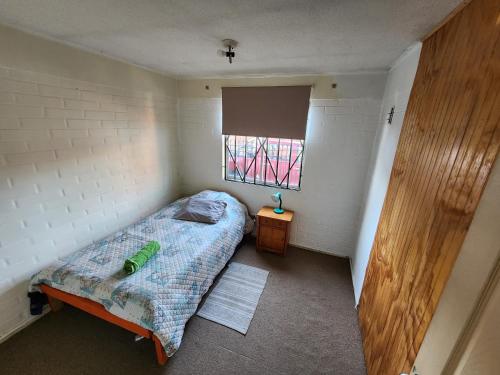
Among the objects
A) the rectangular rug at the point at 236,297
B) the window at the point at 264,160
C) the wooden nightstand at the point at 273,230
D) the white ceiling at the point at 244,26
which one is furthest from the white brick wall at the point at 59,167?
the wooden nightstand at the point at 273,230

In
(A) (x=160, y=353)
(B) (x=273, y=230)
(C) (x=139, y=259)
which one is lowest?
(A) (x=160, y=353)

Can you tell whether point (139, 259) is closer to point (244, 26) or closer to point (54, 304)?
point (54, 304)

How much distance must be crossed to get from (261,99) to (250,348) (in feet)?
8.37

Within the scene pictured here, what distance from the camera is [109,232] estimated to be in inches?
92.1

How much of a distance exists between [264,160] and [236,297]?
5.71ft

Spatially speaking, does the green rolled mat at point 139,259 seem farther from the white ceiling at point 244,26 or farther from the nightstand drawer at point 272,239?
the white ceiling at point 244,26

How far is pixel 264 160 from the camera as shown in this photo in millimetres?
2943

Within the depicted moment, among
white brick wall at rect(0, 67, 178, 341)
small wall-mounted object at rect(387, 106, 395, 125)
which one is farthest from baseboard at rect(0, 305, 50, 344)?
small wall-mounted object at rect(387, 106, 395, 125)

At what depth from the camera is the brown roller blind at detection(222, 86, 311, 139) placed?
248 centimetres

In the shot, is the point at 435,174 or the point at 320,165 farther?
the point at 320,165

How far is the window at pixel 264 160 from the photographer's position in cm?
279

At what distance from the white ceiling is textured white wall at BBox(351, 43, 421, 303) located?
142 mm

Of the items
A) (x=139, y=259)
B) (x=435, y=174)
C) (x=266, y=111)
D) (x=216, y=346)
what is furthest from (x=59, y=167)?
(x=435, y=174)

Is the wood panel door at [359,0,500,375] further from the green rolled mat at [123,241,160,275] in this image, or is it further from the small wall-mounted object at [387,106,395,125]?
the green rolled mat at [123,241,160,275]
